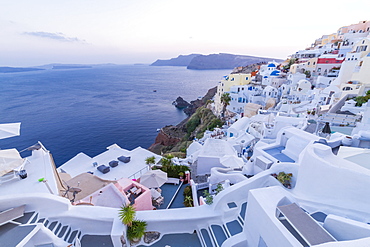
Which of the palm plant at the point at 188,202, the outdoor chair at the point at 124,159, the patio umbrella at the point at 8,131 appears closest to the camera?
the patio umbrella at the point at 8,131

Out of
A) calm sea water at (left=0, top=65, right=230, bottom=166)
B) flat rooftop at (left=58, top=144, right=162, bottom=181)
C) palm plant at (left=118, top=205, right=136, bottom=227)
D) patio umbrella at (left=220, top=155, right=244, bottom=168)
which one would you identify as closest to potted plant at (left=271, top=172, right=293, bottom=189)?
patio umbrella at (left=220, top=155, right=244, bottom=168)

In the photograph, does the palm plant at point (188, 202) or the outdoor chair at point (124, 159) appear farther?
the outdoor chair at point (124, 159)

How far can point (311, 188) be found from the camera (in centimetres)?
720

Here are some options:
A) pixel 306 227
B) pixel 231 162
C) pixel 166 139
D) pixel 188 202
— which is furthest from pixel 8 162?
pixel 166 139

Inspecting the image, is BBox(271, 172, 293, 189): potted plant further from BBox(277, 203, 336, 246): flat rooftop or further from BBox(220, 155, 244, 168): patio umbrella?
BBox(220, 155, 244, 168): patio umbrella

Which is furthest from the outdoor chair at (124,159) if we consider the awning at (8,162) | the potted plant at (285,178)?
the potted plant at (285,178)

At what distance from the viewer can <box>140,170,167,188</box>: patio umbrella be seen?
1420cm

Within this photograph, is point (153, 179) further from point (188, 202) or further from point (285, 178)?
point (285, 178)

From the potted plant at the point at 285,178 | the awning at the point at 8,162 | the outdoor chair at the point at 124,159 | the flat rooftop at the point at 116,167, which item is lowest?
the flat rooftop at the point at 116,167

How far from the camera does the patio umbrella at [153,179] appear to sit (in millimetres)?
14195

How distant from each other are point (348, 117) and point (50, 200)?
2670 centimetres

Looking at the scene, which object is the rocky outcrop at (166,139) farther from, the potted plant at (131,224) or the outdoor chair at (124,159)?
the potted plant at (131,224)

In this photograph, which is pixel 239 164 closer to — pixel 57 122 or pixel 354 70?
pixel 354 70

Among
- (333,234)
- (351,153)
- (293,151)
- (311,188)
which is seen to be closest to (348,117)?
(293,151)
